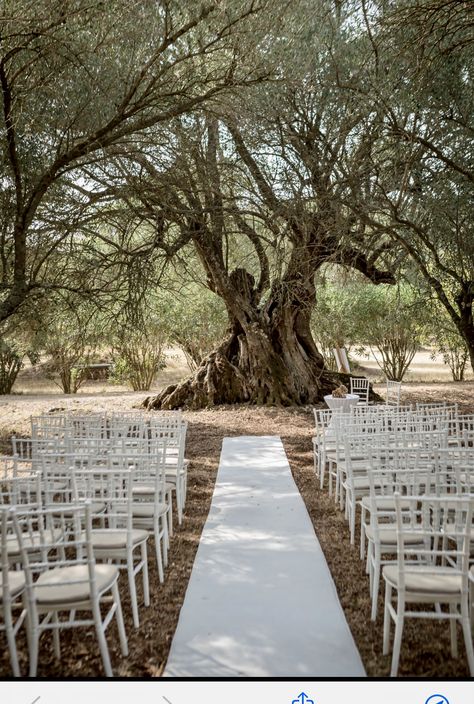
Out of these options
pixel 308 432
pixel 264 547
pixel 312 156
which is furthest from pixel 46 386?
pixel 264 547

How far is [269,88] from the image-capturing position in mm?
6477

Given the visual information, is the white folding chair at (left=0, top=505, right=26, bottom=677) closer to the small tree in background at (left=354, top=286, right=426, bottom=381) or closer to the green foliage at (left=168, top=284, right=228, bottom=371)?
the green foliage at (left=168, top=284, right=228, bottom=371)

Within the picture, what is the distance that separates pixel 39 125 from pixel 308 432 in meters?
5.86

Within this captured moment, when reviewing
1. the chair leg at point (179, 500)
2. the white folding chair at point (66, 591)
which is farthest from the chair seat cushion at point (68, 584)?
the chair leg at point (179, 500)

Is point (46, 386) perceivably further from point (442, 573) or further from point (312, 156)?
point (442, 573)

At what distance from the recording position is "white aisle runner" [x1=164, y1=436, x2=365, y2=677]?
2.68 meters

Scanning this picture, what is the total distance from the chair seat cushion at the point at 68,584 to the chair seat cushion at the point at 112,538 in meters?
0.35

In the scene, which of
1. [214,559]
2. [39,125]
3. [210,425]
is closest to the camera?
[214,559]

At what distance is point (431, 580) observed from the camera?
2797 millimetres

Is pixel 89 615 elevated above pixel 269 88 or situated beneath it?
situated beneath

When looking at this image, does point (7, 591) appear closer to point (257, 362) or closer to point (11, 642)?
point (11, 642)

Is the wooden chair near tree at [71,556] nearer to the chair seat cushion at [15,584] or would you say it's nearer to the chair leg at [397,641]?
the chair seat cushion at [15,584]

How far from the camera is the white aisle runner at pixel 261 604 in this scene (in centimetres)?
268
